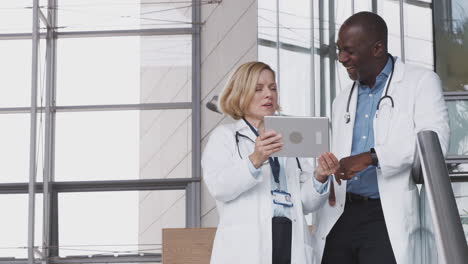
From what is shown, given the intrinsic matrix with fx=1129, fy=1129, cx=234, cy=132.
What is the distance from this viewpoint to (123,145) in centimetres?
1146

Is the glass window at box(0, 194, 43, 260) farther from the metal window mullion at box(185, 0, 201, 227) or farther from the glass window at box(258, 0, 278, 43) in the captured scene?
the glass window at box(258, 0, 278, 43)

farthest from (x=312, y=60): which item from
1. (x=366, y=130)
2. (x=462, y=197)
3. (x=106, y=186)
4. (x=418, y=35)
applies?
(x=106, y=186)

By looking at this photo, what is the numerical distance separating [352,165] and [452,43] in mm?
3460

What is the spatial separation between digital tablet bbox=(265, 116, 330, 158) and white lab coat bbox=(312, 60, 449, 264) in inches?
7.5

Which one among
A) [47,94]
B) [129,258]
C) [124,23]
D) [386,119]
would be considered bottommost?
[129,258]

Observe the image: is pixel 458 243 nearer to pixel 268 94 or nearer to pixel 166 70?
pixel 268 94

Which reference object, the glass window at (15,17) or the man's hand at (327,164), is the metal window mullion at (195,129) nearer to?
the glass window at (15,17)

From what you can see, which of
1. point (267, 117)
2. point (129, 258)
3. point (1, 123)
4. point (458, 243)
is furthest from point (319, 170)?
point (1, 123)

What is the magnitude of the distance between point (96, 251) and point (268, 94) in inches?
291

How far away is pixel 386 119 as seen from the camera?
3857 mm

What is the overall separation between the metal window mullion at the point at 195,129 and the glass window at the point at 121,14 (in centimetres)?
11

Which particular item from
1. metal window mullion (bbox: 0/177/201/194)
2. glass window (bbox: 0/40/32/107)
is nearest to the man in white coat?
metal window mullion (bbox: 0/177/201/194)

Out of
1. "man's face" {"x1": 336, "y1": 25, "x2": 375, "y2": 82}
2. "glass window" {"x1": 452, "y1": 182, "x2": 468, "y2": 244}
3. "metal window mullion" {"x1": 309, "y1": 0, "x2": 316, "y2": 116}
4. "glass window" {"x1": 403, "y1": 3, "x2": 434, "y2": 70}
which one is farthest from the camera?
"metal window mullion" {"x1": 309, "y1": 0, "x2": 316, "y2": 116}

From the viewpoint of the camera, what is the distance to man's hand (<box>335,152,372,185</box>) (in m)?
3.69
